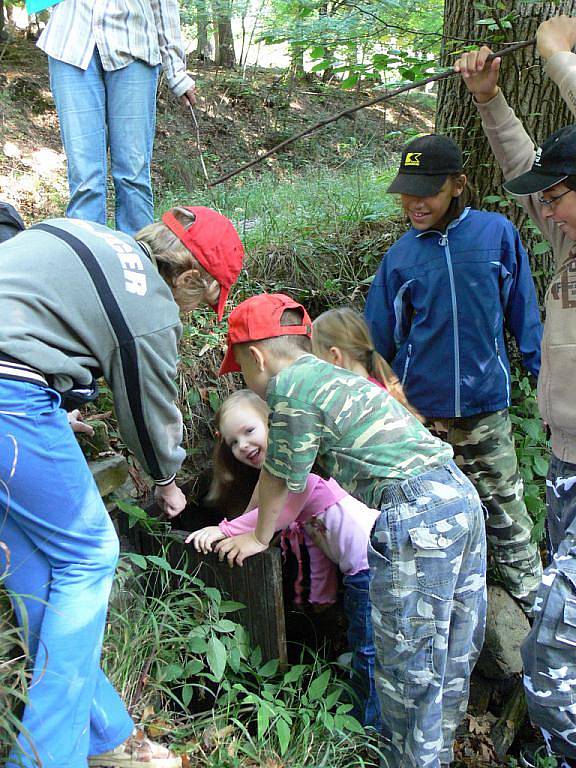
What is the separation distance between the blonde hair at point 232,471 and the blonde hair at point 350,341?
1.34 feet

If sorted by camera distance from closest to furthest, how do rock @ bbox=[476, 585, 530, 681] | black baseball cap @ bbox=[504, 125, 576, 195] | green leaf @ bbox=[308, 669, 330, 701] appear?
black baseball cap @ bbox=[504, 125, 576, 195]
green leaf @ bbox=[308, 669, 330, 701]
rock @ bbox=[476, 585, 530, 681]

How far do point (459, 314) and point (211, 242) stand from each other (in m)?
1.49

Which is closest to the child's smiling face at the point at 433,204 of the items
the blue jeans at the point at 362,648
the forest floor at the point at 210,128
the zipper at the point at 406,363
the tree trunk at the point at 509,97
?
the zipper at the point at 406,363

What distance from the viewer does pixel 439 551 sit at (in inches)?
93.3

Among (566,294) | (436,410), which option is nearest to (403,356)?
(436,410)

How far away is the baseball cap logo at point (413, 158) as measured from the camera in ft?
10.6

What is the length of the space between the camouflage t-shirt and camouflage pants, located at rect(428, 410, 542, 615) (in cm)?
100

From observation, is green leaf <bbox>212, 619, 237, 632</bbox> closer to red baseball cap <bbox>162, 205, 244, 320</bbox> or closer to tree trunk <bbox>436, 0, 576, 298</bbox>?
red baseball cap <bbox>162, 205, 244, 320</bbox>

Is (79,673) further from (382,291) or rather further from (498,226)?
(498,226)

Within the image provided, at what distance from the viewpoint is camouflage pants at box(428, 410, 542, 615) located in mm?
3365

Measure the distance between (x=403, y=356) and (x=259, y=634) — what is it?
1519 mm

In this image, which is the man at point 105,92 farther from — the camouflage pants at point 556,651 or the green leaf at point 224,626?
the camouflage pants at point 556,651

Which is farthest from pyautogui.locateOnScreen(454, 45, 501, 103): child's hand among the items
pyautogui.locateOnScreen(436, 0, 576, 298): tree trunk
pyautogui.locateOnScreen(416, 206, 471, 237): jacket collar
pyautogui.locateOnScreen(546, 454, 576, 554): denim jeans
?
pyautogui.locateOnScreen(546, 454, 576, 554): denim jeans

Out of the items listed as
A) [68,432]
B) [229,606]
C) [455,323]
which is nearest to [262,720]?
[229,606]
